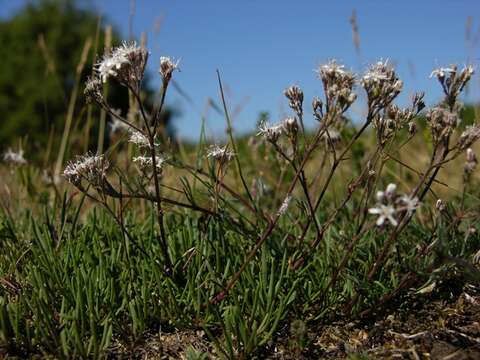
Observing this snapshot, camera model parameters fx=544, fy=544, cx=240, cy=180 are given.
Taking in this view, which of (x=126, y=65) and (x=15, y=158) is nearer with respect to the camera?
(x=126, y=65)

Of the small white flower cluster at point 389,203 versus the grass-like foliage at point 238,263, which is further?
the grass-like foliage at point 238,263

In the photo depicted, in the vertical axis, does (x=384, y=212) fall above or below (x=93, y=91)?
below

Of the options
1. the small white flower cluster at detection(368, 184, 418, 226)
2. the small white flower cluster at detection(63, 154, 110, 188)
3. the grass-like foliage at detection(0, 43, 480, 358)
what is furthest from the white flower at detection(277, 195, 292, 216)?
the small white flower cluster at detection(63, 154, 110, 188)

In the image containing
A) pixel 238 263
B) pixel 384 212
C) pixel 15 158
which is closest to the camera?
pixel 384 212

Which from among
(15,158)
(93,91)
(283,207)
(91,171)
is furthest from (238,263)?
(15,158)

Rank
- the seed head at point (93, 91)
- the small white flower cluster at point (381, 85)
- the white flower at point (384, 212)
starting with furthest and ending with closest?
1. the seed head at point (93, 91)
2. the small white flower cluster at point (381, 85)
3. the white flower at point (384, 212)

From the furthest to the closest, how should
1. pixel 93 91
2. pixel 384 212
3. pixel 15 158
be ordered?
pixel 15 158
pixel 93 91
pixel 384 212

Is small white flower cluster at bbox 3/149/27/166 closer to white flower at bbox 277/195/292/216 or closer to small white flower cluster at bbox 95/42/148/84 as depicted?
small white flower cluster at bbox 95/42/148/84

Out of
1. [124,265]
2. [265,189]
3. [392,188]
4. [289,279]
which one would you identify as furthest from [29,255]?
[392,188]

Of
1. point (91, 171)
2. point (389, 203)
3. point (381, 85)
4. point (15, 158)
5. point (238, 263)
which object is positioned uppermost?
point (15, 158)

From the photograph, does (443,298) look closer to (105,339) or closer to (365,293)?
(365,293)

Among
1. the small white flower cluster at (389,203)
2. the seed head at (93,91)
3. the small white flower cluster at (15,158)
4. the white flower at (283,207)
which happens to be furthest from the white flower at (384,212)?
the small white flower cluster at (15,158)

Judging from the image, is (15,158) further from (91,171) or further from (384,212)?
(384,212)

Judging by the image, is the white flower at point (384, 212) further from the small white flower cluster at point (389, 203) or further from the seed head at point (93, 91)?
the seed head at point (93, 91)
